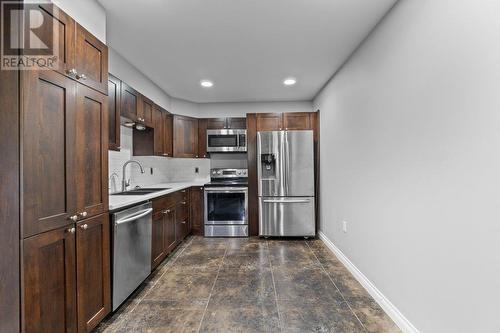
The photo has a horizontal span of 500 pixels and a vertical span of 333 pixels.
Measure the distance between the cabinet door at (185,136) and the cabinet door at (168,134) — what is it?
0.22 feet

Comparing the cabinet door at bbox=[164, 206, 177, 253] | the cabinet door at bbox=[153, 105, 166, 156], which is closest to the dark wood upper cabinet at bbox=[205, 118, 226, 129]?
the cabinet door at bbox=[153, 105, 166, 156]

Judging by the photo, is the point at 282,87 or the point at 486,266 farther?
the point at 282,87

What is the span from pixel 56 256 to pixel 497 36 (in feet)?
7.96

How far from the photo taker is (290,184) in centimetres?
387

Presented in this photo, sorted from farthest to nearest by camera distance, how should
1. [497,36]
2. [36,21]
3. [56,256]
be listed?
1. [56,256]
2. [36,21]
3. [497,36]

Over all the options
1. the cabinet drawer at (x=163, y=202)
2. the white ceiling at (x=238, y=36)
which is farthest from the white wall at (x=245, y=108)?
the cabinet drawer at (x=163, y=202)

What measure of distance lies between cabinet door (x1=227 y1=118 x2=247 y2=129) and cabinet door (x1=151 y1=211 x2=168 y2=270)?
218 cm

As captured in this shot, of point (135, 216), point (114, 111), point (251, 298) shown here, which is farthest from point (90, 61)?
point (251, 298)

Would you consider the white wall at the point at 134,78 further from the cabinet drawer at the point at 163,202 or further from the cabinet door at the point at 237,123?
the cabinet drawer at the point at 163,202

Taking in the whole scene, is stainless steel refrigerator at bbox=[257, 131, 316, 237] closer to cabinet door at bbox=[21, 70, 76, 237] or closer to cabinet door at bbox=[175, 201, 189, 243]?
cabinet door at bbox=[175, 201, 189, 243]

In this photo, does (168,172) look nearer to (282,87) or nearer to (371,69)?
(282,87)

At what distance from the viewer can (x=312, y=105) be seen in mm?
4555

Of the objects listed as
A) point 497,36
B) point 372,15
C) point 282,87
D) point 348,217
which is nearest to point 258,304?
point 348,217

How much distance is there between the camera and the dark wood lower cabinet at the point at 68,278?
47.9 inches
